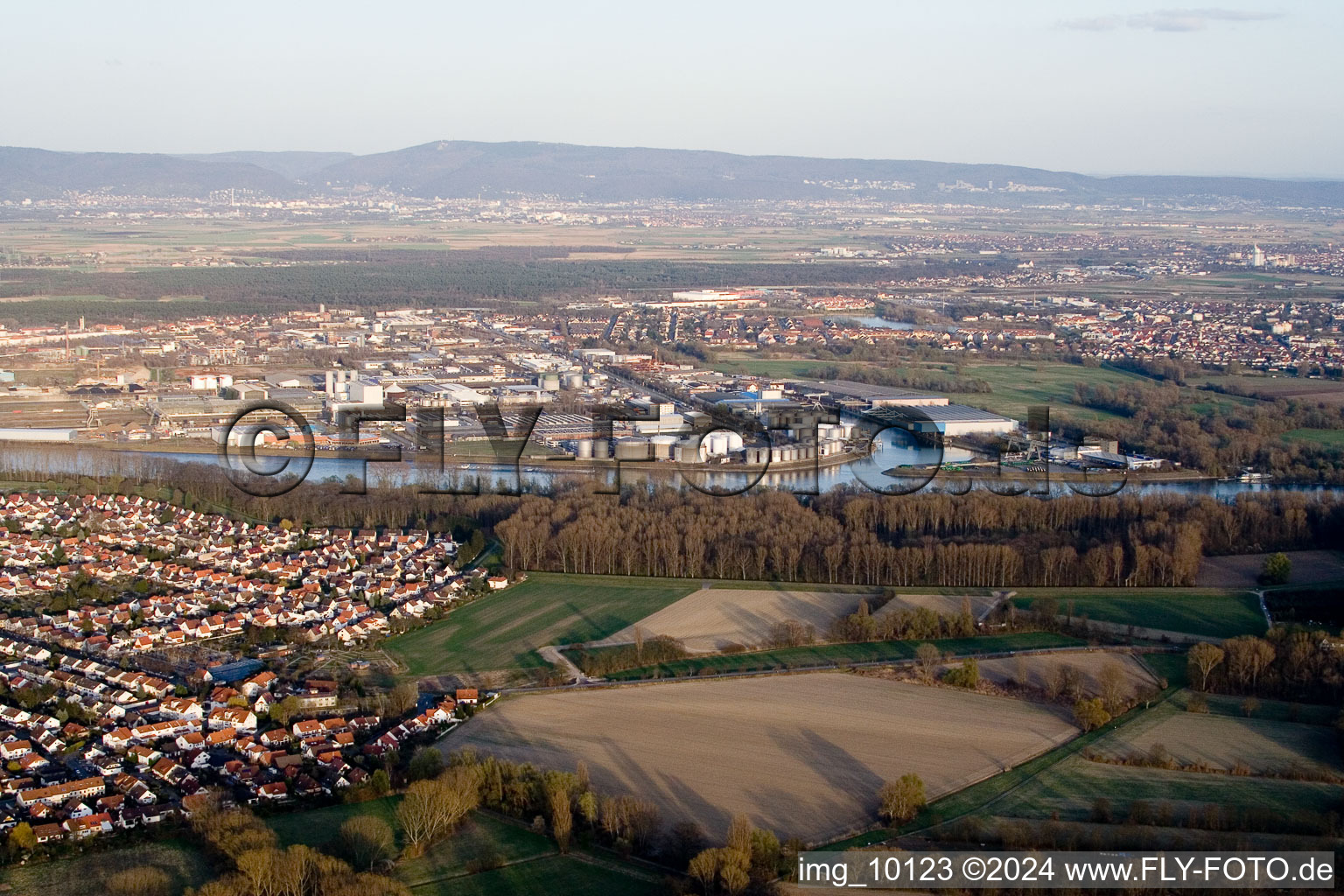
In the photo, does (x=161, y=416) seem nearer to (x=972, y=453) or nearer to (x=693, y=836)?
(x=972, y=453)

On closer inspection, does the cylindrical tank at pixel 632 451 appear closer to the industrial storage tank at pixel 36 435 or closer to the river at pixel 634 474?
the river at pixel 634 474

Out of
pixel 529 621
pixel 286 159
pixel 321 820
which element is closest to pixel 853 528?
pixel 529 621

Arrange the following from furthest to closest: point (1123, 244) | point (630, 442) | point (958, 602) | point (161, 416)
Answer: point (1123, 244), point (161, 416), point (630, 442), point (958, 602)

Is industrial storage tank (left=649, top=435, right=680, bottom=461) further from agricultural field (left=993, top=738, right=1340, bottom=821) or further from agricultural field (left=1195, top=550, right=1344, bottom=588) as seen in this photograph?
agricultural field (left=993, top=738, right=1340, bottom=821)

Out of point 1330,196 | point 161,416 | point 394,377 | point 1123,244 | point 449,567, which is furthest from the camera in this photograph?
point 1330,196

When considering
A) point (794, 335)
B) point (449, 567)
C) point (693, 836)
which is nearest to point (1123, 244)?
point (794, 335)

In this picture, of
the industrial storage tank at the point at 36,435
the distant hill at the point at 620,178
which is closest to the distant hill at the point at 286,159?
the distant hill at the point at 620,178
